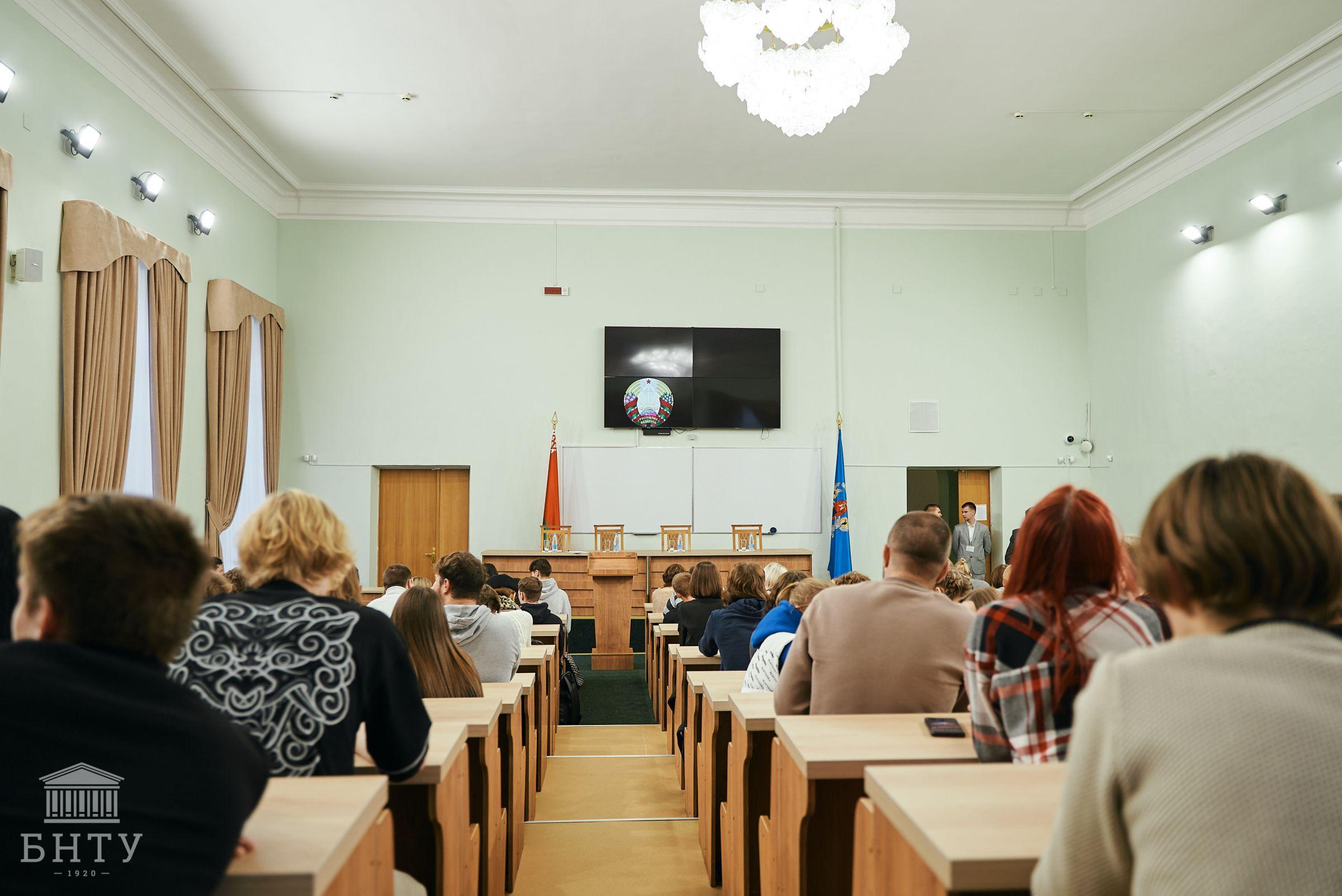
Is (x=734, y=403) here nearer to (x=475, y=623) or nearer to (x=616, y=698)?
(x=616, y=698)

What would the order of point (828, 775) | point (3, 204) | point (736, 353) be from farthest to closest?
point (736, 353) → point (3, 204) → point (828, 775)

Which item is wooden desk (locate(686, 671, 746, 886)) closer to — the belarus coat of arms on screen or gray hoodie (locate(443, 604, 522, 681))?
gray hoodie (locate(443, 604, 522, 681))

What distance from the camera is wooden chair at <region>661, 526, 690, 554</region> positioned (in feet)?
34.5

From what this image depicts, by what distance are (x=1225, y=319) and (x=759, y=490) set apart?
16.8ft

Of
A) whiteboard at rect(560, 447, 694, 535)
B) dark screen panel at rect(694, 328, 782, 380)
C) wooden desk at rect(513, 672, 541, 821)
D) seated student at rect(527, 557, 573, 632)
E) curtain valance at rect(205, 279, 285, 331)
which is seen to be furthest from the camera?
dark screen panel at rect(694, 328, 782, 380)

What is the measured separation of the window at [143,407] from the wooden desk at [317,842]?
685 centimetres

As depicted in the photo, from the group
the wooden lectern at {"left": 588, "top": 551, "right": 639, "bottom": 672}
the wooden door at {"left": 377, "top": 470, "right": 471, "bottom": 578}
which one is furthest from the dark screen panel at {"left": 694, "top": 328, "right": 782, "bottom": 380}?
the wooden lectern at {"left": 588, "top": 551, "right": 639, "bottom": 672}

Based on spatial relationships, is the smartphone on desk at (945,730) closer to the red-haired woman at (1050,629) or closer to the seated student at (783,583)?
the red-haired woman at (1050,629)

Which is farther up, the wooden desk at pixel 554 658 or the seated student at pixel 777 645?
the seated student at pixel 777 645

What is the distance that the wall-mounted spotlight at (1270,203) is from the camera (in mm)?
8281

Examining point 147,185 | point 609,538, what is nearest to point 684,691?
point 609,538

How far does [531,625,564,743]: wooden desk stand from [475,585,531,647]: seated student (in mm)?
173

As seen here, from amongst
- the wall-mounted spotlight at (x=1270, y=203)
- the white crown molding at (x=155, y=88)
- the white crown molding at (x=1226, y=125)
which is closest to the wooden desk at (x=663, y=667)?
the white crown molding at (x=155, y=88)

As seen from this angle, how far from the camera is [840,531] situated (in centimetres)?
1059
